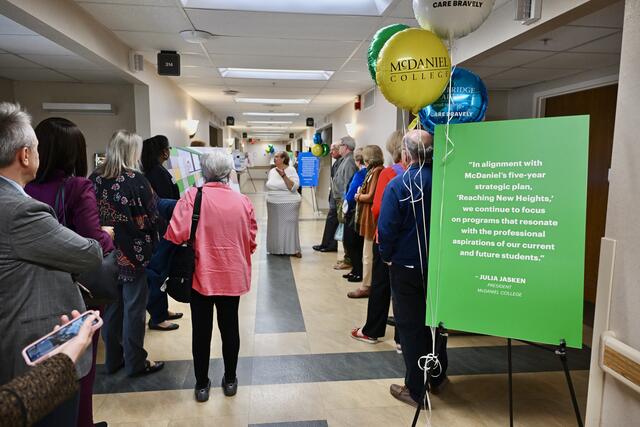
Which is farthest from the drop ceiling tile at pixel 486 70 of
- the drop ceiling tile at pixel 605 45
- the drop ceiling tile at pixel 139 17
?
the drop ceiling tile at pixel 139 17

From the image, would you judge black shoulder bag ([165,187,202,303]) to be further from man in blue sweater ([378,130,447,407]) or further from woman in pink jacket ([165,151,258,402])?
man in blue sweater ([378,130,447,407])

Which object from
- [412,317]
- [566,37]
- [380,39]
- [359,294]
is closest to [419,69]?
[380,39]

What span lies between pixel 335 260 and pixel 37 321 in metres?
4.65

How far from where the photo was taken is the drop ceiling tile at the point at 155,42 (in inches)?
155

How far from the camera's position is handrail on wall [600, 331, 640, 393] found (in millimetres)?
1614

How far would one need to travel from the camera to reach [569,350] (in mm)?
3197

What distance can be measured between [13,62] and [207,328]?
156 inches

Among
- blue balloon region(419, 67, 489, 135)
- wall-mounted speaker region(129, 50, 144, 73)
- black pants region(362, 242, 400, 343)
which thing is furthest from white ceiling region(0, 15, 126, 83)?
black pants region(362, 242, 400, 343)

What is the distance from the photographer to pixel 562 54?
3.91 m

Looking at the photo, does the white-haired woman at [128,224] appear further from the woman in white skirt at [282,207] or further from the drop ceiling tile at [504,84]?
the drop ceiling tile at [504,84]

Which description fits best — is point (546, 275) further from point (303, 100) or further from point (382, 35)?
point (303, 100)

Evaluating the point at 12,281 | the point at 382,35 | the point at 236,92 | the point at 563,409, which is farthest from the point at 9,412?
the point at 236,92

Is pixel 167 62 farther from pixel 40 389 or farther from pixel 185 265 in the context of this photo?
pixel 40 389

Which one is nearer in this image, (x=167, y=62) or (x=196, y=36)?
(x=196, y=36)
